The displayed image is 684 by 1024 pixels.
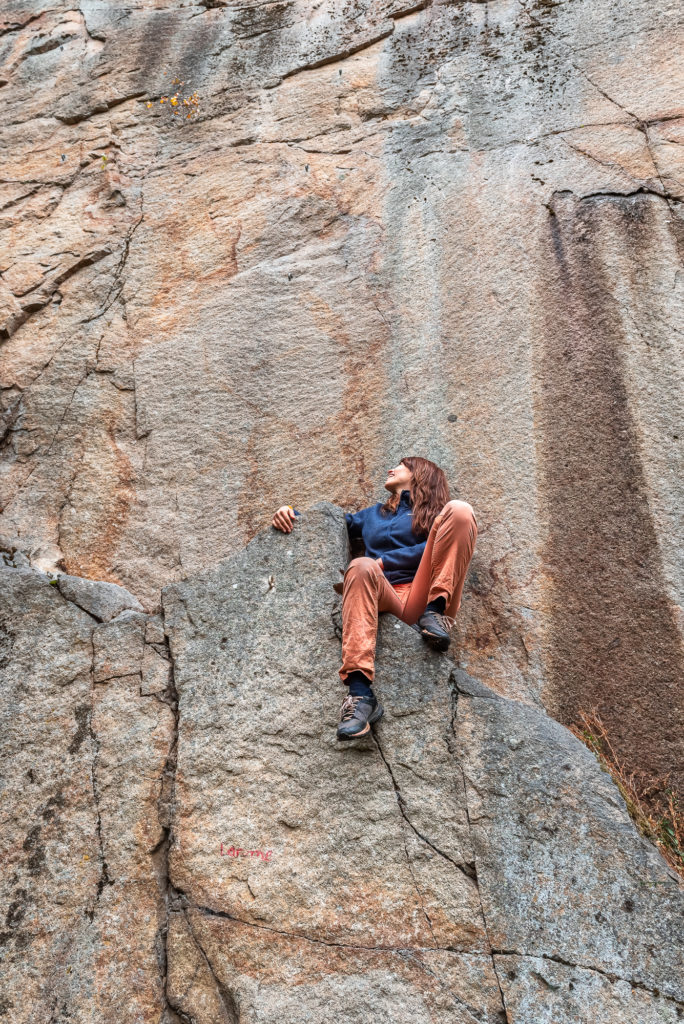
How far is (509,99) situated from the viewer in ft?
24.2

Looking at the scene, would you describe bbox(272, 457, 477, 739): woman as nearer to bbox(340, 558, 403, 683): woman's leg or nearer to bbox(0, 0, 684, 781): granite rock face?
bbox(340, 558, 403, 683): woman's leg

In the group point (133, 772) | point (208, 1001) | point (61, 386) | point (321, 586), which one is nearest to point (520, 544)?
point (321, 586)

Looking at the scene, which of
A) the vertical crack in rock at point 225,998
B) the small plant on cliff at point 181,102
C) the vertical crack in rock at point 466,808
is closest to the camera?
the vertical crack in rock at point 466,808

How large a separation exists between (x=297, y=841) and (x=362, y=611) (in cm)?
116

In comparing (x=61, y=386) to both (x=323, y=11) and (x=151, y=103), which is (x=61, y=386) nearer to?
(x=151, y=103)

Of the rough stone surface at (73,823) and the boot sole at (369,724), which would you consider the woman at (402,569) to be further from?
the rough stone surface at (73,823)

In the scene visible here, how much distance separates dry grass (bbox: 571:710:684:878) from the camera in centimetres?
433

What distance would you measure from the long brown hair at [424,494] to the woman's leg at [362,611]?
1.90ft

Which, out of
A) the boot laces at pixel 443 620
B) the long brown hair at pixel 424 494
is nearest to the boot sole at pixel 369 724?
the boot laces at pixel 443 620

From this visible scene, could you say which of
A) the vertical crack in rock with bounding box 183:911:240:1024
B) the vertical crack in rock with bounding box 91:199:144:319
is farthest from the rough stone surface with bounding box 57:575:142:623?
the vertical crack in rock with bounding box 91:199:144:319

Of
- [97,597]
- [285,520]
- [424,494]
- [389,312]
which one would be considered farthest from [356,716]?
[389,312]

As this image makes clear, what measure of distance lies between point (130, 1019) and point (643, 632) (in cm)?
325

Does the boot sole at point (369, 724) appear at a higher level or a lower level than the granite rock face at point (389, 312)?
lower

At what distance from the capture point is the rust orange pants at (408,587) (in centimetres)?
452
